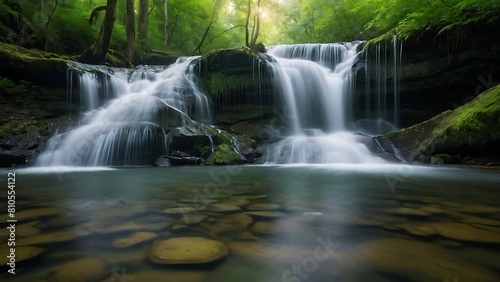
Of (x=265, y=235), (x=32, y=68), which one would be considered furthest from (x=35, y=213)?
(x=32, y=68)

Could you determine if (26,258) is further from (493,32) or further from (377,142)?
(493,32)

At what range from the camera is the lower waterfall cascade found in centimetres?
765

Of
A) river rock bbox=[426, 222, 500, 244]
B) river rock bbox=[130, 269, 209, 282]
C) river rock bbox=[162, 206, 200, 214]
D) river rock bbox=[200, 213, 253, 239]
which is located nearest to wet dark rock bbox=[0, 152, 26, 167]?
river rock bbox=[162, 206, 200, 214]

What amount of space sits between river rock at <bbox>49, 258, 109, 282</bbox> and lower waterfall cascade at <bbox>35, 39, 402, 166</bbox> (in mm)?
6645

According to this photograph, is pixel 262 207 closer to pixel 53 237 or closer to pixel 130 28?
pixel 53 237

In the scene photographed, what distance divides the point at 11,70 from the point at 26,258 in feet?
33.8

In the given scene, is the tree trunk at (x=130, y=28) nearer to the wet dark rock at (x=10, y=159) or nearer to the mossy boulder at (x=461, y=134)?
the wet dark rock at (x=10, y=159)

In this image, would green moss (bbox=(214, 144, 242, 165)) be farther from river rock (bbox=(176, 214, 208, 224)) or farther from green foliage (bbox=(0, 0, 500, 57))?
green foliage (bbox=(0, 0, 500, 57))

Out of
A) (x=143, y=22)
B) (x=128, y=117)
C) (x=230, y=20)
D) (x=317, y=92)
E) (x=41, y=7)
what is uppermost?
(x=230, y=20)

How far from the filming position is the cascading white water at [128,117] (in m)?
7.36

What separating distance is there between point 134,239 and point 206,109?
9848mm

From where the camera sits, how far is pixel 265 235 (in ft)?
5.65

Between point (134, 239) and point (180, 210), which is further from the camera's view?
point (180, 210)

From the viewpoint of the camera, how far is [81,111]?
385 inches
